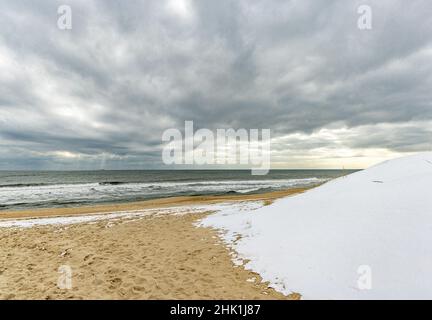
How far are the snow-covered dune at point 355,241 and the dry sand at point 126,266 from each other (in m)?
0.76

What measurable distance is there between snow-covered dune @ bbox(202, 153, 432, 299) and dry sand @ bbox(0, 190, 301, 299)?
76 cm

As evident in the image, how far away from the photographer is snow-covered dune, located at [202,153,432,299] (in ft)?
14.0

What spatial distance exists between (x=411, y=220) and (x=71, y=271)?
350 inches

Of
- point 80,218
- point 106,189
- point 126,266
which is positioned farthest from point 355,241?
point 106,189

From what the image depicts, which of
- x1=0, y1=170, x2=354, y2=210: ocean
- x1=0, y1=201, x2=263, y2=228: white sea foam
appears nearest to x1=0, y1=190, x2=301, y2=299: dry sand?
x1=0, y1=201, x2=263, y2=228: white sea foam

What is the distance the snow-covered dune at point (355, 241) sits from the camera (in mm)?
4258

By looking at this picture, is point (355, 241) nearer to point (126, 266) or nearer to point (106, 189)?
point (126, 266)

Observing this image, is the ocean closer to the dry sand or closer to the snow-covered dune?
the dry sand

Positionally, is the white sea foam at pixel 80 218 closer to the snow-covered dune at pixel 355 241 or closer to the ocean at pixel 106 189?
the snow-covered dune at pixel 355 241

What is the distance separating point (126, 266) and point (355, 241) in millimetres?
6133

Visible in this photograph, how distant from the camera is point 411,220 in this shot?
546 centimetres

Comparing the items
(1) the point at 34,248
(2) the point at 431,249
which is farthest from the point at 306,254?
(1) the point at 34,248

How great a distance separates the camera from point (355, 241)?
5457 mm

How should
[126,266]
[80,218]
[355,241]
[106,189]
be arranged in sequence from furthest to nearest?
[106,189]
[80,218]
[126,266]
[355,241]
